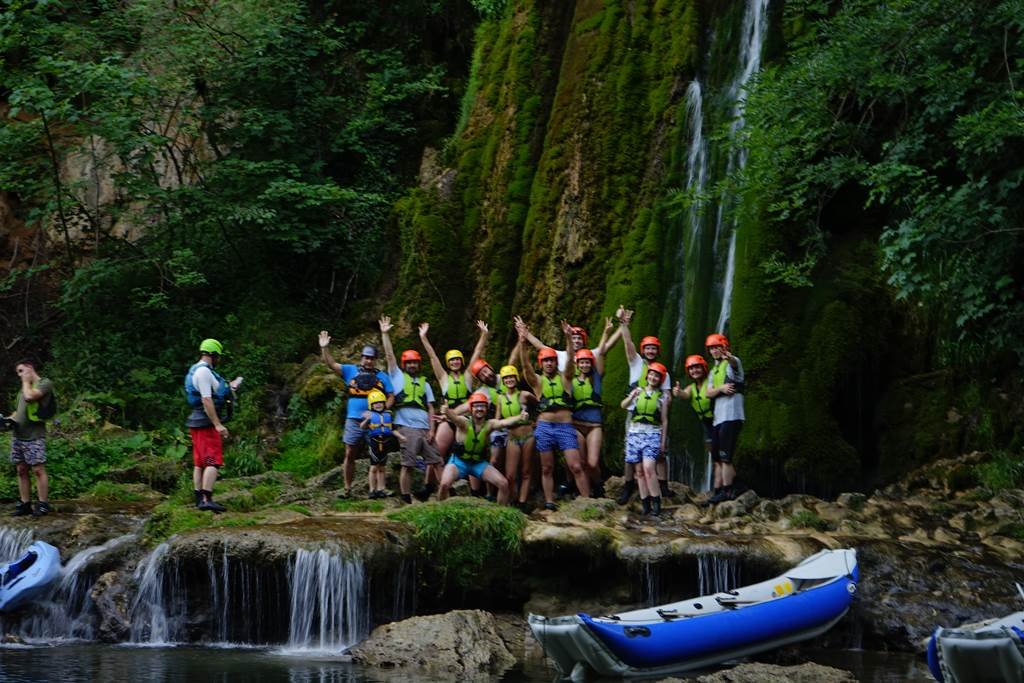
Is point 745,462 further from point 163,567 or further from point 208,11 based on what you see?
point 208,11

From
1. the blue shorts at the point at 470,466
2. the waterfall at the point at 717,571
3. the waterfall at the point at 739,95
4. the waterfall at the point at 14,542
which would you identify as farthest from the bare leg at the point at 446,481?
the waterfall at the point at 14,542

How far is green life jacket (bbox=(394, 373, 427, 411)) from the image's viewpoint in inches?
506

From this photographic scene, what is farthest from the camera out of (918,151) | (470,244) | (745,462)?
(470,244)

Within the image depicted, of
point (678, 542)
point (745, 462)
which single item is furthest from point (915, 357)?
point (678, 542)

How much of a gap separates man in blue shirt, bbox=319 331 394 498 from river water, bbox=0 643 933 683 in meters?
3.09

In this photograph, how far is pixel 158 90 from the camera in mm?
19641

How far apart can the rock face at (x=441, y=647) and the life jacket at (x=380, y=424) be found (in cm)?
300

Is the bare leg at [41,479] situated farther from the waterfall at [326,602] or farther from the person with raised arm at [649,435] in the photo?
the person with raised arm at [649,435]

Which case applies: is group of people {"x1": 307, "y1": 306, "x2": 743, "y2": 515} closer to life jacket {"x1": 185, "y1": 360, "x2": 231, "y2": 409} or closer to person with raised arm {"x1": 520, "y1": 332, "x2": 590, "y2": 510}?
person with raised arm {"x1": 520, "y1": 332, "x2": 590, "y2": 510}

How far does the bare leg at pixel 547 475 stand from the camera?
41.0ft

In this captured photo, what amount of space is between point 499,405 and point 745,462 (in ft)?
9.22

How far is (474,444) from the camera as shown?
12695 mm

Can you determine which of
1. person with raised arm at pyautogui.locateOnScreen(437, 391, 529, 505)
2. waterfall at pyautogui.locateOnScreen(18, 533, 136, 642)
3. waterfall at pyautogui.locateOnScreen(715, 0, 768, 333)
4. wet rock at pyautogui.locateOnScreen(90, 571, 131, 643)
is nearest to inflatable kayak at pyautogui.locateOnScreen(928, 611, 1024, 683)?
person with raised arm at pyautogui.locateOnScreen(437, 391, 529, 505)

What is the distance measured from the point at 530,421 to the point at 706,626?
4491 mm
